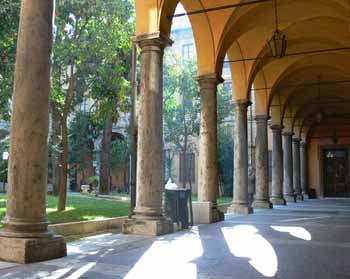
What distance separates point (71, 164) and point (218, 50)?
24.5 m

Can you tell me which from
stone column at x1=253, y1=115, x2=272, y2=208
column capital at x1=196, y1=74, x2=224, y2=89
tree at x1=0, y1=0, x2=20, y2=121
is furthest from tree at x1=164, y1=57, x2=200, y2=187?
tree at x1=0, y1=0, x2=20, y2=121

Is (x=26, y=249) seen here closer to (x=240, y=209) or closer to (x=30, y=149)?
(x=30, y=149)

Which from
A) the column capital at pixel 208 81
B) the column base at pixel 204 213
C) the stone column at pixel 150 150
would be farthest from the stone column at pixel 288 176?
the stone column at pixel 150 150

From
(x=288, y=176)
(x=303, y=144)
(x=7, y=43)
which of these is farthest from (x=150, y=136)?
(x=303, y=144)

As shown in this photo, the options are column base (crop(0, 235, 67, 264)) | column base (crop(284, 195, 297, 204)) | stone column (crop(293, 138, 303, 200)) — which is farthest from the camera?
stone column (crop(293, 138, 303, 200))

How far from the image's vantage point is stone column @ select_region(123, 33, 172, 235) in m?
8.38

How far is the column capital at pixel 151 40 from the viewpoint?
8.85 meters

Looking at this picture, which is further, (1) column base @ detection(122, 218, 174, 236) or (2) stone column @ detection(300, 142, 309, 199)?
(2) stone column @ detection(300, 142, 309, 199)

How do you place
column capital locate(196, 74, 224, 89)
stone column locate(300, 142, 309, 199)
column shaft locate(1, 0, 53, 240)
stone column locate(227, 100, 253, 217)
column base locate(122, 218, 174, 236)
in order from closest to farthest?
column shaft locate(1, 0, 53, 240), column base locate(122, 218, 174, 236), column capital locate(196, 74, 224, 89), stone column locate(227, 100, 253, 217), stone column locate(300, 142, 309, 199)

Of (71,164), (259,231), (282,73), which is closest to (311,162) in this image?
(282,73)

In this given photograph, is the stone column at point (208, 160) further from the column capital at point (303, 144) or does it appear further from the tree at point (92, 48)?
the column capital at point (303, 144)

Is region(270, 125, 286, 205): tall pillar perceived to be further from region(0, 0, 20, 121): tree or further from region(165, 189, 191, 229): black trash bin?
region(0, 0, 20, 121): tree

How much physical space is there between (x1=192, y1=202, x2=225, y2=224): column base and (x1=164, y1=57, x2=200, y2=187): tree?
16917 mm

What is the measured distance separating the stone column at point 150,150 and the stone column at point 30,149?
267 cm
